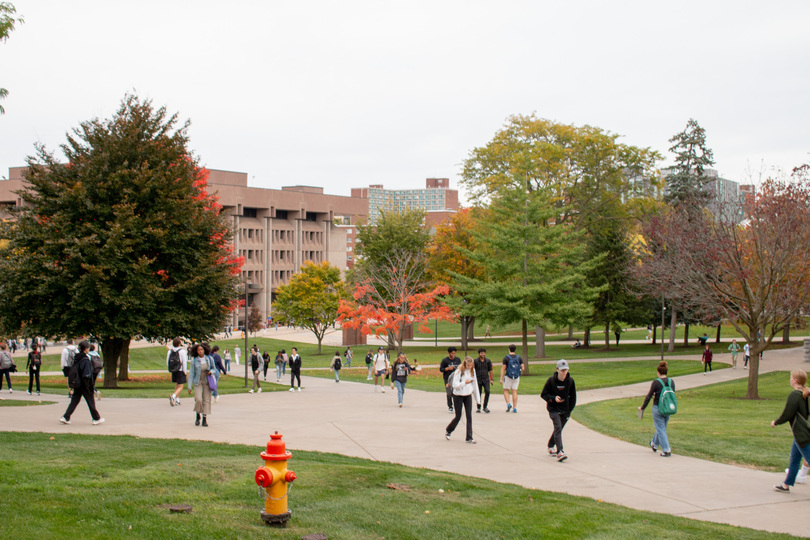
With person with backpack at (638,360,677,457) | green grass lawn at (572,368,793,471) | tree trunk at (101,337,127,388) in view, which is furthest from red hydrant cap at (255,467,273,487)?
tree trunk at (101,337,127,388)

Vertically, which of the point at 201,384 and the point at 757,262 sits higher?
the point at 757,262

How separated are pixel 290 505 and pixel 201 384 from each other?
8.34 meters

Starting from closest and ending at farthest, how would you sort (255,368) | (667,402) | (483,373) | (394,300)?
(667,402), (483,373), (255,368), (394,300)

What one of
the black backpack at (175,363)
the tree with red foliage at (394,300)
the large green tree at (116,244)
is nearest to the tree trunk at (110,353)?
the large green tree at (116,244)

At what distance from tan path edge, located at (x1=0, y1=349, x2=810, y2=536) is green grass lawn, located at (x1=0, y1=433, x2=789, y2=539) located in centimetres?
93

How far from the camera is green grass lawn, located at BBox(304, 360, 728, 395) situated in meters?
28.3

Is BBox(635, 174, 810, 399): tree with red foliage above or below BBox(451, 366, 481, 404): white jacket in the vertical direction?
above

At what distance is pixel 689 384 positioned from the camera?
99.5 ft

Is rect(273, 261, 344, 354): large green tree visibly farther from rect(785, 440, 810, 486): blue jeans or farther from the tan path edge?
rect(785, 440, 810, 486): blue jeans

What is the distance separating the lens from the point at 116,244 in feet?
80.1

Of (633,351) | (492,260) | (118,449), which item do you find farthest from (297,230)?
(118,449)

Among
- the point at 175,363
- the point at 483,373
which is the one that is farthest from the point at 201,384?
the point at 483,373

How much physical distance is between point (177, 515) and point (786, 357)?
150 feet

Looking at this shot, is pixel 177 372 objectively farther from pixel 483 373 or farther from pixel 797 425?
pixel 797 425
